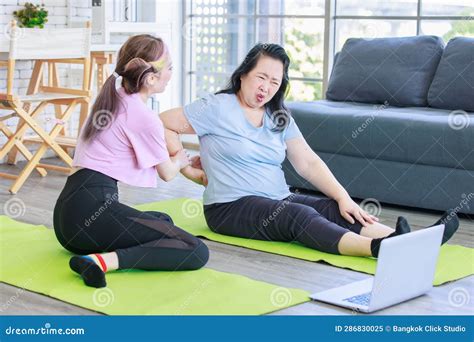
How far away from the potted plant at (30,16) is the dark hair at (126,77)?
2820mm

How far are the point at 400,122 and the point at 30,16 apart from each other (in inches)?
109

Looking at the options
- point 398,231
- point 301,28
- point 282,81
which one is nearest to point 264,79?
point 282,81

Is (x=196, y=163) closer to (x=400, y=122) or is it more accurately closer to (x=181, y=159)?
(x=181, y=159)

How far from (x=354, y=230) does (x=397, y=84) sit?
179 centimetres

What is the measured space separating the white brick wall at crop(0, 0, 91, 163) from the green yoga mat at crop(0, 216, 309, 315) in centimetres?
267

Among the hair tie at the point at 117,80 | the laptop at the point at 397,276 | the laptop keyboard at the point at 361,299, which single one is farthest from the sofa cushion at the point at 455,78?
the hair tie at the point at 117,80

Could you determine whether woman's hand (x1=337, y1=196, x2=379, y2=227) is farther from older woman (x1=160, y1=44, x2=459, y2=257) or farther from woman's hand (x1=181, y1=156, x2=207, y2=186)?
woman's hand (x1=181, y1=156, x2=207, y2=186)

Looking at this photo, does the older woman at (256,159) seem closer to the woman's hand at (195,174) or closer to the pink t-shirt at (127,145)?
the woman's hand at (195,174)

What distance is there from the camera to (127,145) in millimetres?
3418

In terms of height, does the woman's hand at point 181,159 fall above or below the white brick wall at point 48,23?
below

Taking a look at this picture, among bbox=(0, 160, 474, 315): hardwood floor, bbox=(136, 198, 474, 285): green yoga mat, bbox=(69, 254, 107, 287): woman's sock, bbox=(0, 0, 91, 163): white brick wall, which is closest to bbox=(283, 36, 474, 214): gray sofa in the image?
bbox=(0, 160, 474, 315): hardwood floor

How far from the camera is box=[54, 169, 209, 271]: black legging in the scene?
131 inches

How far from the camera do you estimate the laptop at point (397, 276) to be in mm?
2893
